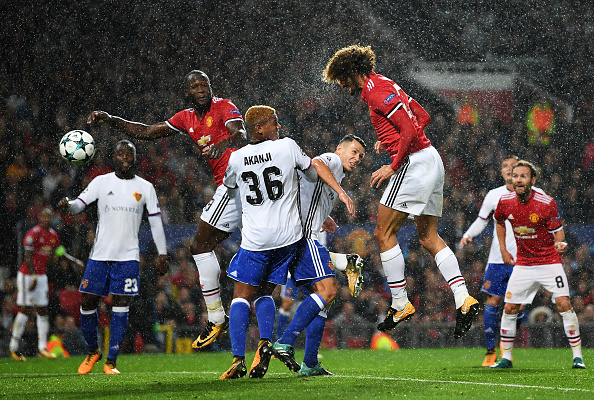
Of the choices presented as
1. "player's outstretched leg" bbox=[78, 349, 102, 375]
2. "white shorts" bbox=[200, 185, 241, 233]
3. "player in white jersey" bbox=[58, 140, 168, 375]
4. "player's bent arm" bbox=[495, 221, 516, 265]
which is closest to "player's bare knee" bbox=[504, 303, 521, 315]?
"player's bent arm" bbox=[495, 221, 516, 265]

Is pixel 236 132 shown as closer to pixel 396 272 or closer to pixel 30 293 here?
pixel 396 272

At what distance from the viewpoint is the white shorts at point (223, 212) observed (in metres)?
6.53

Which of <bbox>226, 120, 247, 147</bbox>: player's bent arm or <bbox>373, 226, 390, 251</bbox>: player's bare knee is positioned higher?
<bbox>226, 120, 247, 147</bbox>: player's bent arm

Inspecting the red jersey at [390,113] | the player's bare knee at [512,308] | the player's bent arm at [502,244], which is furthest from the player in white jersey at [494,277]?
the red jersey at [390,113]

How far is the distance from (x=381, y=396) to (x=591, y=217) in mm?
10603

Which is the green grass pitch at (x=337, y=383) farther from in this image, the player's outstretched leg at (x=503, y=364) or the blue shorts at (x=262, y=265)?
the blue shorts at (x=262, y=265)

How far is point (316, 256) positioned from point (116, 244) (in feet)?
8.78

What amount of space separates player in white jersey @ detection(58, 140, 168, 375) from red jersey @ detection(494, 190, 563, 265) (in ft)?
10.9

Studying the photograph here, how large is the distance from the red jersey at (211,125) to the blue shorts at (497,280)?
3.32 meters

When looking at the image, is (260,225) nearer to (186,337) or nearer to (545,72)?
(186,337)

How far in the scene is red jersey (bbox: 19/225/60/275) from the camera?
10695 millimetres

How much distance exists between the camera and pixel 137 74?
15.5m

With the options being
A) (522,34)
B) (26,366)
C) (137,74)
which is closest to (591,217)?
(522,34)

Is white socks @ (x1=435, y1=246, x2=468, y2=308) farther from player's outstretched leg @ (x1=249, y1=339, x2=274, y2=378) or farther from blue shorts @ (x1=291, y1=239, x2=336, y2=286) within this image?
player's outstretched leg @ (x1=249, y1=339, x2=274, y2=378)
